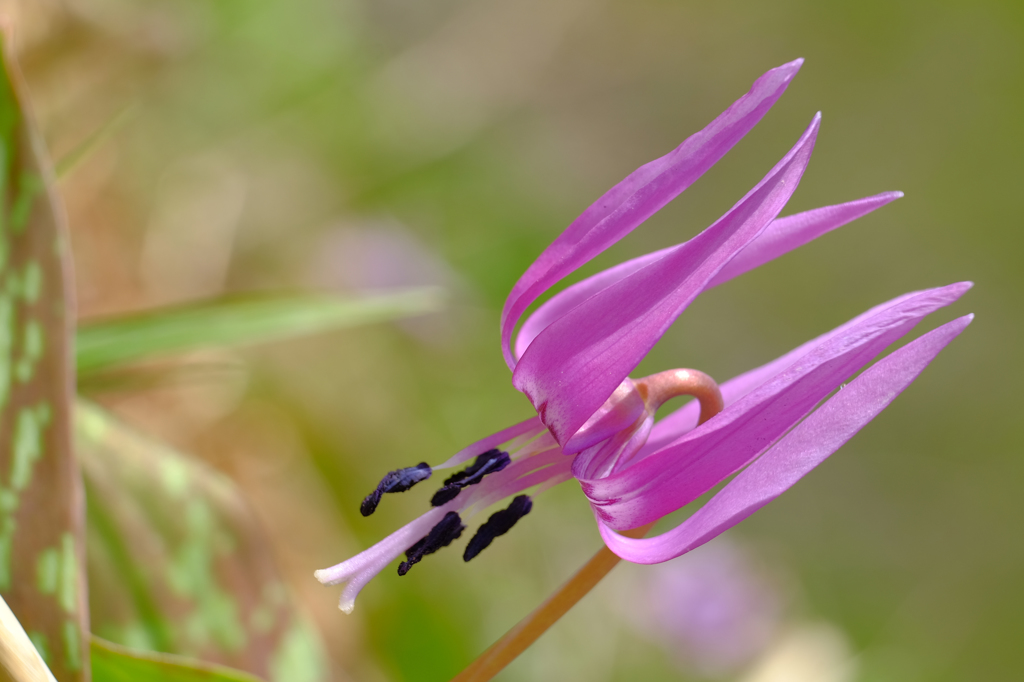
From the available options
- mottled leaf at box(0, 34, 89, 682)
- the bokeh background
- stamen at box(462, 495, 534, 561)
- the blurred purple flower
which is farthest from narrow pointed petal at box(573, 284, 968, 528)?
the blurred purple flower

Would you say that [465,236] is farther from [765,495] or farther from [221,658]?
[765,495]

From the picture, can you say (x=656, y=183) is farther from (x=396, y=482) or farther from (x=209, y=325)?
(x=209, y=325)

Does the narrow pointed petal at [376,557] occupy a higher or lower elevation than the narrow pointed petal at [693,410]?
lower

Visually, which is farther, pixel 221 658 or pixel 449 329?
pixel 449 329

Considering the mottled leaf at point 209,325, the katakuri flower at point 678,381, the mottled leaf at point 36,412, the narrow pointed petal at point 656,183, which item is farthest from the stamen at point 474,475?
the mottled leaf at point 209,325

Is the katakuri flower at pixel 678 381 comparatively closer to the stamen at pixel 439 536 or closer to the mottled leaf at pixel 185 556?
the stamen at pixel 439 536

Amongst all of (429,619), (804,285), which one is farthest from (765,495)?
(804,285)

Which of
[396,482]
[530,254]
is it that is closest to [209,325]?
[396,482]
